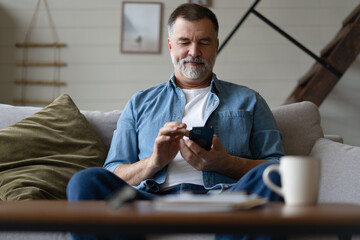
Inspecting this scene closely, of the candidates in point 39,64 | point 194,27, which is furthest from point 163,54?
point 194,27

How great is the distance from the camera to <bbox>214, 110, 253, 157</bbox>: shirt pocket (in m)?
1.92

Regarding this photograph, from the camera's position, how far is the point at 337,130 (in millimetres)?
3820

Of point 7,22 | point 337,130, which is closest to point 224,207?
point 337,130

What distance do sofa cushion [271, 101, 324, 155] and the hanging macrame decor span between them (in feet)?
7.68

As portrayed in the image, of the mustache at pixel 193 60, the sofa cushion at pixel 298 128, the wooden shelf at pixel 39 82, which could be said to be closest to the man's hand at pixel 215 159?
the sofa cushion at pixel 298 128

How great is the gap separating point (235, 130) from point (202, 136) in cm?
39

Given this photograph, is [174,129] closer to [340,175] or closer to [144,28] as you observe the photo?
[340,175]

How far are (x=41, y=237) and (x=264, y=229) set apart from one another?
1.10m

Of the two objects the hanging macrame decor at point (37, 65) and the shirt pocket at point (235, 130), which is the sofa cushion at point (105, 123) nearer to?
the shirt pocket at point (235, 130)

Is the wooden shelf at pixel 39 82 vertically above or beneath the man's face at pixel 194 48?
beneath

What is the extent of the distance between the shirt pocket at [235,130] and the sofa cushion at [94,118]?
23.6 inches

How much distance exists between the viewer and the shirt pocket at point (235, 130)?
192 centimetres

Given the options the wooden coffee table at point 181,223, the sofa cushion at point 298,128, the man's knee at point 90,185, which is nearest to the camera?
the wooden coffee table at point 181,223

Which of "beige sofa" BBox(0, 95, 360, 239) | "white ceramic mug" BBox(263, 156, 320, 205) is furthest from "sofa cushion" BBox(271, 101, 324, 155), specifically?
"white ceramic mug" BBox(263, 156, 320, 205)
